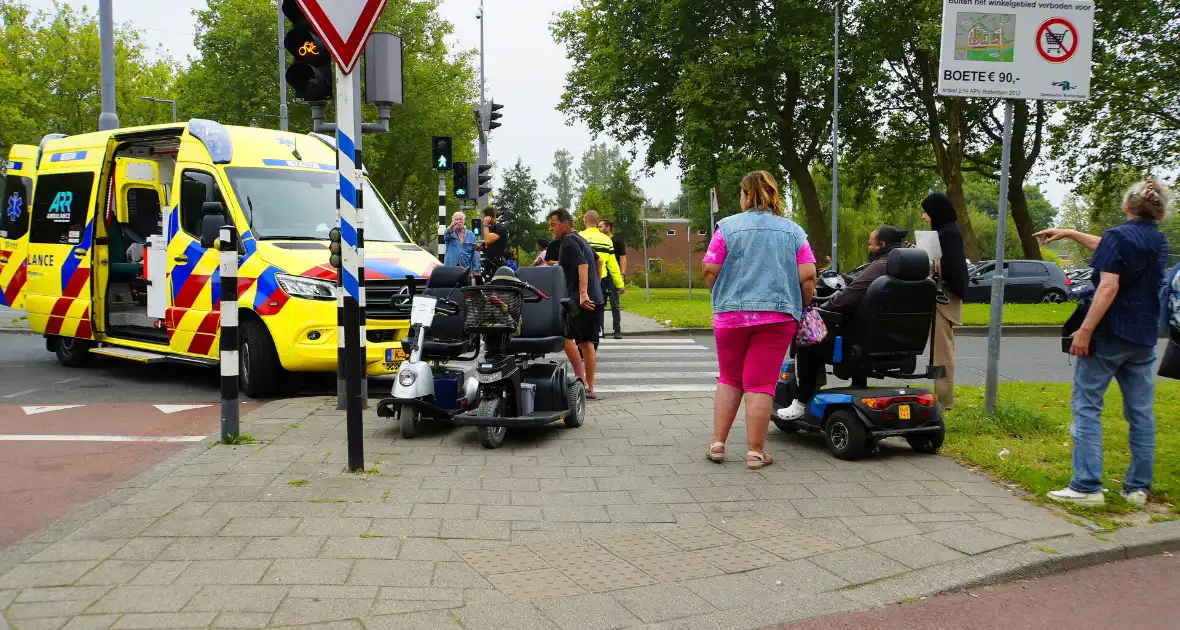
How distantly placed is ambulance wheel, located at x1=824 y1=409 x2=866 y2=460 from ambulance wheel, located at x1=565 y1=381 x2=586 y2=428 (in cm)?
195

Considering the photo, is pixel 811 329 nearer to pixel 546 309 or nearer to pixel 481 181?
pixel 546 309

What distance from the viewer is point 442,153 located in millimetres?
14547

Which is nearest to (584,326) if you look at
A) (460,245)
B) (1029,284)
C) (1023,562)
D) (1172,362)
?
(1172,362)

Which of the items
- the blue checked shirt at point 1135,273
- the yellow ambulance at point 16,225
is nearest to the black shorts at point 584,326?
the blue checked shirt at point 1135,273

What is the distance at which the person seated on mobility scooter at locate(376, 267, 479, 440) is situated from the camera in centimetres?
→ 686

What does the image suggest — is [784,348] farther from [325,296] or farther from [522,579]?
[325,296]

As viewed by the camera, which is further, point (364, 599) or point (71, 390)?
point (71, 390)

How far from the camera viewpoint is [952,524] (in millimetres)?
4824

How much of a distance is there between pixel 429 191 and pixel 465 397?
44.5 m

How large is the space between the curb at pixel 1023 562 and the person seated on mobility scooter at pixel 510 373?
3.19m

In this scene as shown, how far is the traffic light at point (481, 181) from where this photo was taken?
17455 millimetres

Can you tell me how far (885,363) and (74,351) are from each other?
377 inches

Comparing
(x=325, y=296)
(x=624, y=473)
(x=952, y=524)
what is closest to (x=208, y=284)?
(x=325, y=296)

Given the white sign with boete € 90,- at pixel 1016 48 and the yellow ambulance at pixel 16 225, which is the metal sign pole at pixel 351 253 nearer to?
the white sign with boete € 90,- at pixel 1016 48
